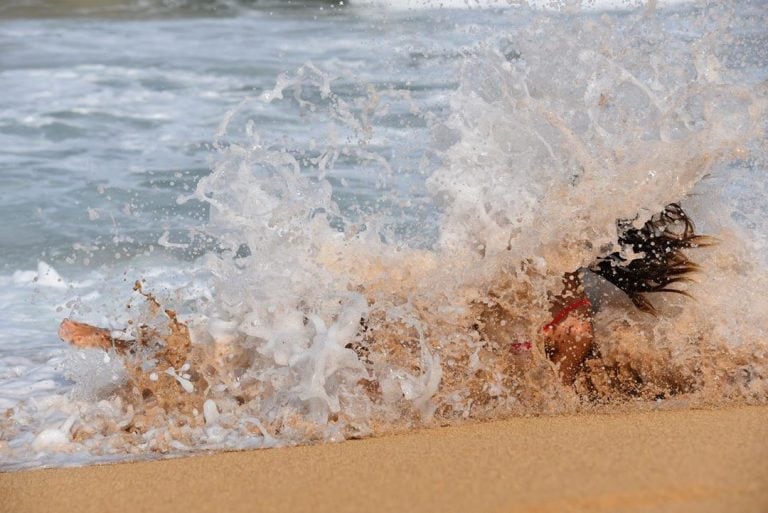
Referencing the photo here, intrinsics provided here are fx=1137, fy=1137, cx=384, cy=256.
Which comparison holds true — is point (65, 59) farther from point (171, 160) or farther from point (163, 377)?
point (163, 377)

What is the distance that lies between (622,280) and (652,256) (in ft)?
0.44

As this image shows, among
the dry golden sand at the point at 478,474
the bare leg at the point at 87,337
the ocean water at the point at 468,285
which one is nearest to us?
the dry golden sand at the point at 478,474

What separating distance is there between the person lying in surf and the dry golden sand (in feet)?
1.28

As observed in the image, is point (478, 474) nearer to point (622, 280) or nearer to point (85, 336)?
point (622, 280)

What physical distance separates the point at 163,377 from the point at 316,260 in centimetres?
70

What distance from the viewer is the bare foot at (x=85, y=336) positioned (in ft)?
13.9

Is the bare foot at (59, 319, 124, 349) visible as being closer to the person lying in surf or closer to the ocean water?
the ocean water

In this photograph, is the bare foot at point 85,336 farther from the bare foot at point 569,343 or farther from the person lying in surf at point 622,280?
the bare foot at point 569,343

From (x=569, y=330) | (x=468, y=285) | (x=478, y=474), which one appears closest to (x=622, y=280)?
(x=569, y=330)

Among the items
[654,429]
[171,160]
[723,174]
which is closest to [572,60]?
[723,174]

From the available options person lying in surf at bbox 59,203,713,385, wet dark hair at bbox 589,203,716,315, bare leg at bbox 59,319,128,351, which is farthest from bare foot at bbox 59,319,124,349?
wet dark hair at bbox 589,203,716,315

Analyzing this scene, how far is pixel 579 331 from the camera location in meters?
4.05

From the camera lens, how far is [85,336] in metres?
4.26

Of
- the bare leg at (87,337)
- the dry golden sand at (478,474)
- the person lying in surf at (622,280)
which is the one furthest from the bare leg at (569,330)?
the bare leg at (87,337)
